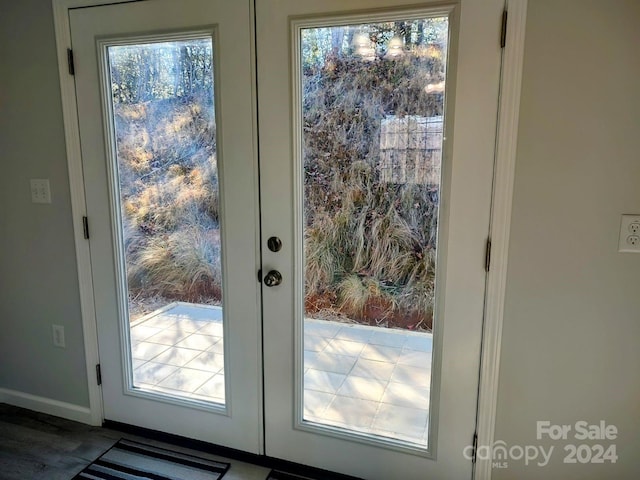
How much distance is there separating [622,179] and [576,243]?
241 millimetres

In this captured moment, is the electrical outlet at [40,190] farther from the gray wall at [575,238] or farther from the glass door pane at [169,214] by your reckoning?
the gray wall at [575,238]

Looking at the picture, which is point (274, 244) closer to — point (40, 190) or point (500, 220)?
point (500, 220)

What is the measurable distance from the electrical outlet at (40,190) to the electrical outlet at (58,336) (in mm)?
656

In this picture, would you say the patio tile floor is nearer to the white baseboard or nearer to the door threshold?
the door threshold

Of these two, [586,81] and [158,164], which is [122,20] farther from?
[586,81]

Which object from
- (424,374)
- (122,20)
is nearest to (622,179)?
(424,374)

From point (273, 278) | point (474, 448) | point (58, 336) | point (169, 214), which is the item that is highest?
point (169, 214)

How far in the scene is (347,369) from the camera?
71.6 inches

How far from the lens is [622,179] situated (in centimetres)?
137

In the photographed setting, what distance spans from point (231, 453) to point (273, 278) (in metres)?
0.90

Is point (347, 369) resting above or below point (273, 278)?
below

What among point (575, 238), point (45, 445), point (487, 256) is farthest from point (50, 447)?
point (575, 238)

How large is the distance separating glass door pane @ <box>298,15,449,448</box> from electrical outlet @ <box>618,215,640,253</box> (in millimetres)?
589

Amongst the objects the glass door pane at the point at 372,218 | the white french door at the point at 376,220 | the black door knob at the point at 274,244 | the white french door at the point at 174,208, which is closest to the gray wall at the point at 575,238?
the white french door at the point at 376,220
